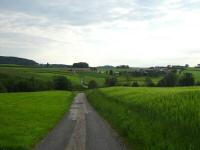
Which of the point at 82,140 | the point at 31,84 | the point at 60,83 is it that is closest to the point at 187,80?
the point at 60,83

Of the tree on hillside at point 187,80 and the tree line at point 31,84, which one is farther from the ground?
the tree on hillside at point 187,80

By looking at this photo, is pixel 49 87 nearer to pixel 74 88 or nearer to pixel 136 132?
pixel 74 88

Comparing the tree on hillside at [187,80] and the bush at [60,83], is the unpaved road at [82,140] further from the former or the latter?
the bush at [60,83]

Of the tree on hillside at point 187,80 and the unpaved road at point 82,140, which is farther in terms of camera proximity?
the tree on hillside at point 187,80

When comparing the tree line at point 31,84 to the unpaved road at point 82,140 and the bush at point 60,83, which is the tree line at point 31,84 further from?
the unpaved road at point 82,140

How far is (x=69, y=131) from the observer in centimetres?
3041

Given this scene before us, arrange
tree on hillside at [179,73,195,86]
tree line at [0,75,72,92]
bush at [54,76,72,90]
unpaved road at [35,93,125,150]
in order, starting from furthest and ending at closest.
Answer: bush at [54,76,72,90], tree line at [0,75,72,92], tree on hillside at [179,73,195,86], unpaved road at [35,93,125,150]

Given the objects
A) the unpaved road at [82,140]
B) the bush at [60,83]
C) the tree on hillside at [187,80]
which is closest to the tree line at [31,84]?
the bush at [60,83]

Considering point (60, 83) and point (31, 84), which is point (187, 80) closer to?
point (60, 83)

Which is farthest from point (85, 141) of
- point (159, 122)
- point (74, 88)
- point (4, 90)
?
point (74, 88)

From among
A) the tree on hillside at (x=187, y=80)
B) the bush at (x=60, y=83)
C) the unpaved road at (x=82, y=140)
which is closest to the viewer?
the unpaved road at (x=82, y=140)

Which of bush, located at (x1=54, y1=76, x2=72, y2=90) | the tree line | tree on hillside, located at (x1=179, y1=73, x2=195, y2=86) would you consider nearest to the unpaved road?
tree on hillside, located at (x1=179, y1=73, x2=195, y2=86)

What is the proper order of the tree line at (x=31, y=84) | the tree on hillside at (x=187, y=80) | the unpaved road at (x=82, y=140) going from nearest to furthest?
1. the unpaved road at (x=82, y=140)
2. the tree on hillside at (x=187, y=80)
3. the tree line at (x=31, y=84)

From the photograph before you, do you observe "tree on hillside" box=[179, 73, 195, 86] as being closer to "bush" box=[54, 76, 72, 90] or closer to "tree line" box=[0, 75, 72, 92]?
"bush" box=[54, 76, 72, 90]
